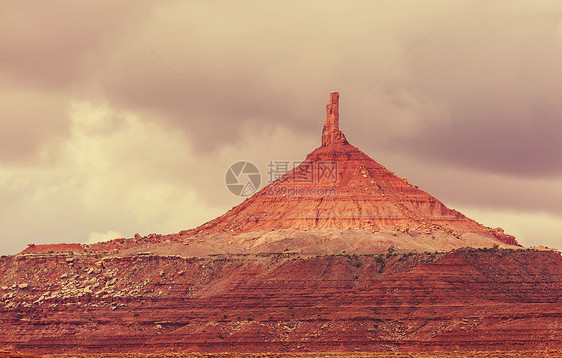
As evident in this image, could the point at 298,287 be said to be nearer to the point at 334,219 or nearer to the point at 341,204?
the point at 334,219

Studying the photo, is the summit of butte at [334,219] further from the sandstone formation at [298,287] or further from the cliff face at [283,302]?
the cliff face at [283,302]

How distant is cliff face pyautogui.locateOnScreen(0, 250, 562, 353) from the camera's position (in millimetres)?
122000

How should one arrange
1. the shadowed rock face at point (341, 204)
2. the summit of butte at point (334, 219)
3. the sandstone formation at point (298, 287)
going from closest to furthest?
the sandstone formation at point (298, 287), the summit of butte at point (334, 219), the shadowed rock face at point (341, 204)

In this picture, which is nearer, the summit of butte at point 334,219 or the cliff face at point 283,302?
the cliff face at point 283,302

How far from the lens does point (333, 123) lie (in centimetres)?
19112

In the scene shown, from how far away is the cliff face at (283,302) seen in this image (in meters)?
122

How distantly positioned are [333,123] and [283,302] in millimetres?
63464

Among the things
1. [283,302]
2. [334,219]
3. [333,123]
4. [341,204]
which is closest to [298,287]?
[283,302]

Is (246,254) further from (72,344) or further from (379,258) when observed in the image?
(72,344)

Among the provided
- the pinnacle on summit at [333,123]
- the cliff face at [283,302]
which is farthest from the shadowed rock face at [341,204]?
the cliff face at [283,302]

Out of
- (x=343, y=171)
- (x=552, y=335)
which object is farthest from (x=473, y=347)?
(x=343, y=171)

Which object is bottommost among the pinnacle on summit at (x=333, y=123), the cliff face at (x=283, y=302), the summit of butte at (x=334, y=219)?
the cliff face at (x=283, y=302)

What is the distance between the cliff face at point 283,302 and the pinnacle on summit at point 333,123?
4688cm

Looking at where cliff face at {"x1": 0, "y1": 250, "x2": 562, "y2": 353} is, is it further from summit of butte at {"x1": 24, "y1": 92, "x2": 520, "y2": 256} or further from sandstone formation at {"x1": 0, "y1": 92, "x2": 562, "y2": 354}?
summit of butte at {"x1": 24, "y1": 92, "x2": 520, "y2": 256}
